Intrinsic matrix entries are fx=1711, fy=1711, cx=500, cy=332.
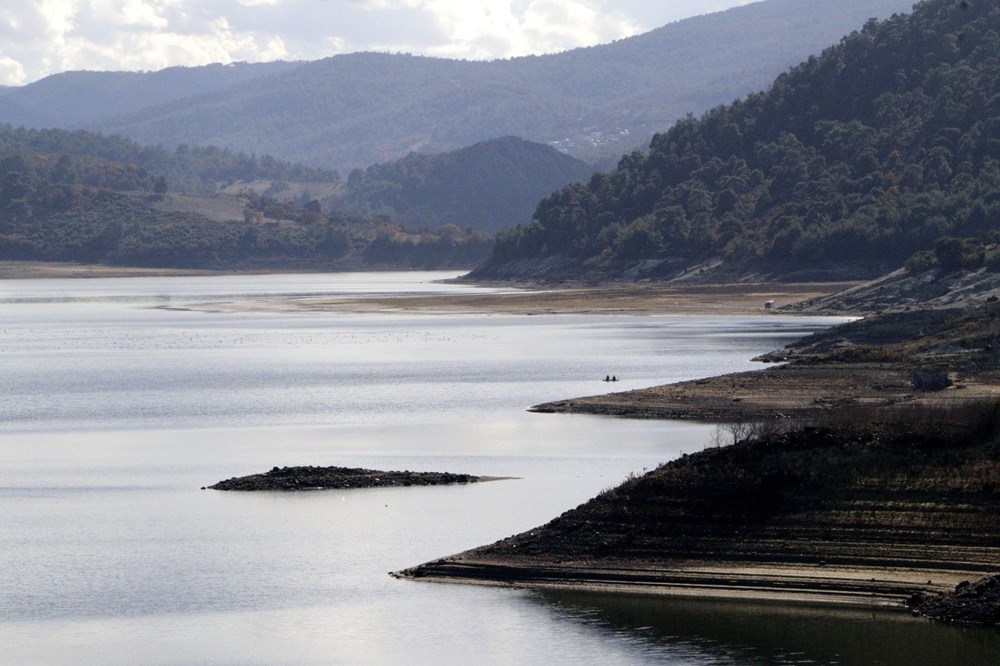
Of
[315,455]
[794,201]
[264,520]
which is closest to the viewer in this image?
[264,520]

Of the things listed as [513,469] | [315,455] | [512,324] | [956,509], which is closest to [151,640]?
[956,509]

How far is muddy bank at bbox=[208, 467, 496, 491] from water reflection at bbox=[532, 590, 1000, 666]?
14361 millimetres

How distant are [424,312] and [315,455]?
9377 cm

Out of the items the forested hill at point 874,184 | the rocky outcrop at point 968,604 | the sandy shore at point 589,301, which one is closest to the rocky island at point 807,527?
the rocky outcrop at point 968,604

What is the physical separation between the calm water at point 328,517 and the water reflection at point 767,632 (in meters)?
0.05

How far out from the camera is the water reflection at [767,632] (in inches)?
1125

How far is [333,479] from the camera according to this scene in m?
46.5

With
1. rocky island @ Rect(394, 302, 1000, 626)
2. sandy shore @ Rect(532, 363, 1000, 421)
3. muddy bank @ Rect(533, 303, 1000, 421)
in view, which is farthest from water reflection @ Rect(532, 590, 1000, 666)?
sandy shore @ Rect(532, 363, 1000, 421)

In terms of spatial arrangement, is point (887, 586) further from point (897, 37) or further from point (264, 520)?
point (897, 37)

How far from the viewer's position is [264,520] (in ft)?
136

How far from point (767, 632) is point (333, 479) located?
61.9ft

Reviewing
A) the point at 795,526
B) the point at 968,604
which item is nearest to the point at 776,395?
the point at 795,526

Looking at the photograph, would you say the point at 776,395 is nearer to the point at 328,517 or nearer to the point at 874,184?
the point at 328,517

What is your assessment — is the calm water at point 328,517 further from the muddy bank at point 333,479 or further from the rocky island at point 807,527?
the muddy bank at point 333,479
